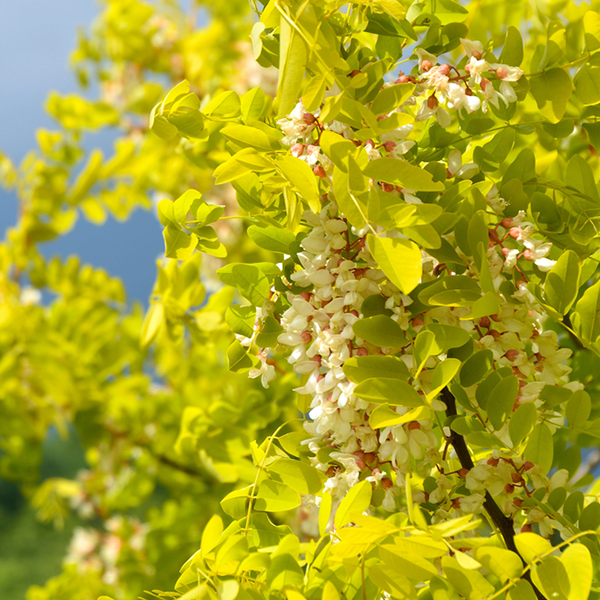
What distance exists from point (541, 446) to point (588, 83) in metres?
0.21

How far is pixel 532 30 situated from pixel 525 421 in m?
0.37

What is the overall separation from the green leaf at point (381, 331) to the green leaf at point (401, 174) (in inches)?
2.5

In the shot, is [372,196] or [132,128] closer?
[372,196]

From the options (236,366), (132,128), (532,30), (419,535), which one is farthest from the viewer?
(132,128)

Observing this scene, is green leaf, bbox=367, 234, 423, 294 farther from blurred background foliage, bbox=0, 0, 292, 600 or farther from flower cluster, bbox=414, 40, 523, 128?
blurred background foliage, bbox=0, 0, 292, 600

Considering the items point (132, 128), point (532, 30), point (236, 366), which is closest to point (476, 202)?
point (236, 366)

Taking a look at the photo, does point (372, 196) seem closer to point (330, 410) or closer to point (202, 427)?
point (330, 410)

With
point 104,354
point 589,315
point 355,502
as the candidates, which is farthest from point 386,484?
point 104,354

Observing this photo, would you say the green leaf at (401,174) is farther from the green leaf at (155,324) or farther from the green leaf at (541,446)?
the green leaf at (155,324)

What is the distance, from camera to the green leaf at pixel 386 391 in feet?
0.82

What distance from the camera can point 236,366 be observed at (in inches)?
13.6

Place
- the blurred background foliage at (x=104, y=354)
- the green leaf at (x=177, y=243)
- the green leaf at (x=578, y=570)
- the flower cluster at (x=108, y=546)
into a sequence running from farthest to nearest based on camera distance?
1. the flower cluster at (x=108, y=546)
2. the blurred background foliage at (x=104, y=354)
3. the green leaf at (x=177, y=243)
4. the green leaf at (x=578, y=570)

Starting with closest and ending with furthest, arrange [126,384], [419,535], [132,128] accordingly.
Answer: [419,535] → [126,384] → [132,128]

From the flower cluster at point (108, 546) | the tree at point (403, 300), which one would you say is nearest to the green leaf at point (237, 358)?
the tree at point (403, 300)
